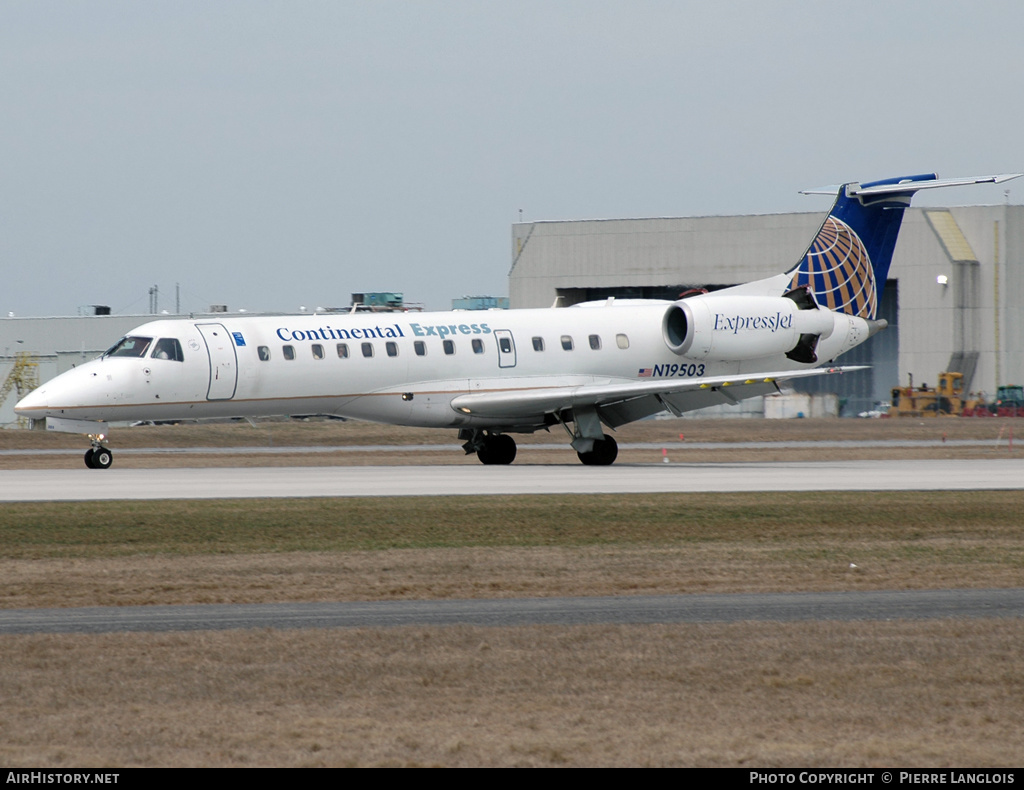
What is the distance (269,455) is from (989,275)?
47.3m

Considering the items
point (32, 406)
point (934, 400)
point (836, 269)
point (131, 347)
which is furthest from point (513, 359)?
point (934, 400)

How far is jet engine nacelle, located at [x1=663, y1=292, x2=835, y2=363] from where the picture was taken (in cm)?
3434

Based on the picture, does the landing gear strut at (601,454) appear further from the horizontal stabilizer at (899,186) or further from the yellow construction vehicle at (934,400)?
the yellow construction vehicle at (934,400)

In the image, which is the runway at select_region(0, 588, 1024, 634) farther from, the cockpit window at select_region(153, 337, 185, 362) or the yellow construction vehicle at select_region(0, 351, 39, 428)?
the yellow construction vehicle at select_region(0, 351, 39, 428)

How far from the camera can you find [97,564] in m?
15.7

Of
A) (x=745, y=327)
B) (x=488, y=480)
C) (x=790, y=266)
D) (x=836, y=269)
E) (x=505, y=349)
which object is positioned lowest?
(x=488, y=480)

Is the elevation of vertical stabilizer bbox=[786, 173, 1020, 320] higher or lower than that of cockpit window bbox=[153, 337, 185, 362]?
higher

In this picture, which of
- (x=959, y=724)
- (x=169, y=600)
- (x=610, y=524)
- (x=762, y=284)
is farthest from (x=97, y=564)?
(x=762, y=284)

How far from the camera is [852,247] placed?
1446 inches

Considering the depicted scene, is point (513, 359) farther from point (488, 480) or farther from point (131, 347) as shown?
point (131, 347)

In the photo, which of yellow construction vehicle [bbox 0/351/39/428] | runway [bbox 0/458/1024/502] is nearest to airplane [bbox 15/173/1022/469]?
runway [bbox 0/458/1024/502]

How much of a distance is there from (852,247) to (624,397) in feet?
28.8

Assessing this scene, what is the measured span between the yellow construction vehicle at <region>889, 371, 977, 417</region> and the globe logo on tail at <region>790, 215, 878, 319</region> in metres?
33.7
